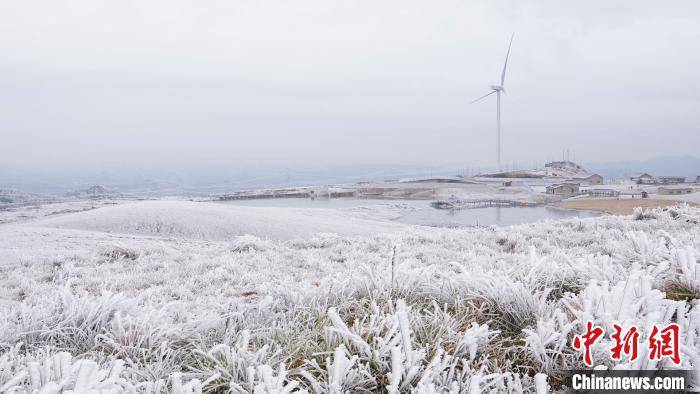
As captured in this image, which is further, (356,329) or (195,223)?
(195,223)

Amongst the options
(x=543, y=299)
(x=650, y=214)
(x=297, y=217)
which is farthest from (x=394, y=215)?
(x=543, y=299)

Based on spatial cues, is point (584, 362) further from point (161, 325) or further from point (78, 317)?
point (78, 317)

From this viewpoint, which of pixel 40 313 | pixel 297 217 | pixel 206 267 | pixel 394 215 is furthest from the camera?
pixel 394 215

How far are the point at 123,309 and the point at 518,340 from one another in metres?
3.09

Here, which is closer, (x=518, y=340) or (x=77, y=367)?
(x=77, y=367)

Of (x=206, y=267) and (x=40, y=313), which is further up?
(x=40, y=313)

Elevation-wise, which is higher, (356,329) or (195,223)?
(356,329)

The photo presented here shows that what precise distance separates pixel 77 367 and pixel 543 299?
302cm

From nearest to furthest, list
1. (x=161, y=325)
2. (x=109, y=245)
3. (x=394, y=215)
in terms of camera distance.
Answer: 1. (x=161, y=325)
2. (x=109, y=245)
3. (x=394, y=215)

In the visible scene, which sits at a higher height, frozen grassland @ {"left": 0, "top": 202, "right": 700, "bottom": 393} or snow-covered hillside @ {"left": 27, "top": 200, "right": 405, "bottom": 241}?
frozen grassland @ {"left": 0, "top": 202, "right": 700, "bottom": 393}

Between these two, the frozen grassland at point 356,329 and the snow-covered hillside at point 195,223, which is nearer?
the frozen grassland at point 356,329

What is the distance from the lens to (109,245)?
8836mm

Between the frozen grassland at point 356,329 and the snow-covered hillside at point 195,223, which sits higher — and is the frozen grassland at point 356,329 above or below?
above

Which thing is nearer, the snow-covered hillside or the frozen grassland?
the frozen grassland
